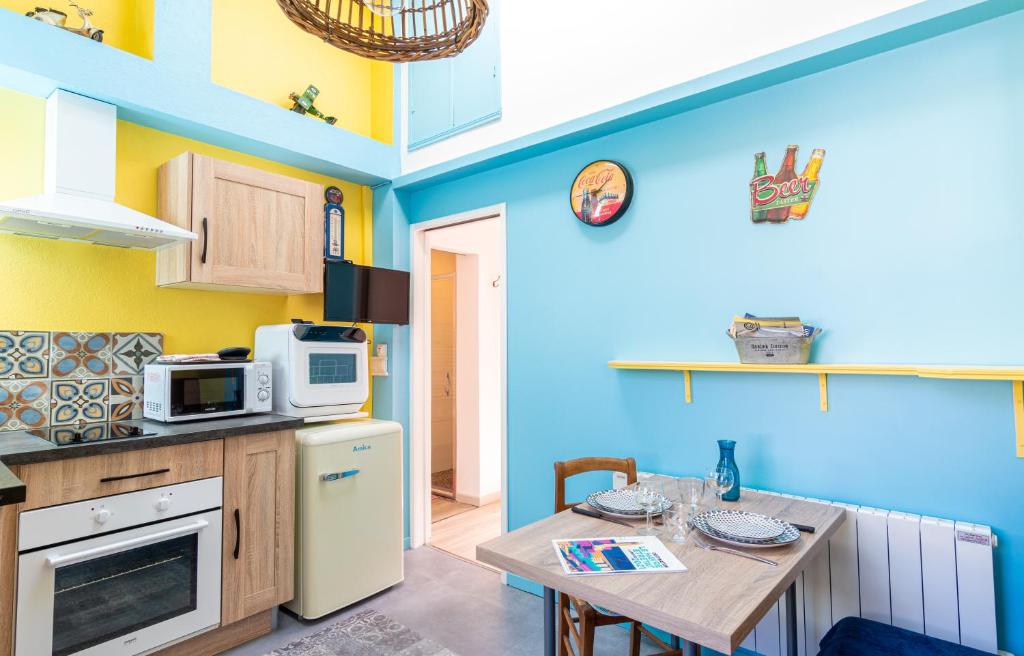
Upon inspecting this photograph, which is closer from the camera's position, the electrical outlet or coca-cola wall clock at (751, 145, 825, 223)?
coca-cola wall clock at (751, 145, 825, 223)

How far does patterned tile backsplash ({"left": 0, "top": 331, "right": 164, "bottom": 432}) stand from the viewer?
2.26 m

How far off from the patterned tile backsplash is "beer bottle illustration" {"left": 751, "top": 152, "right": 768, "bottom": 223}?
2890 millimetres

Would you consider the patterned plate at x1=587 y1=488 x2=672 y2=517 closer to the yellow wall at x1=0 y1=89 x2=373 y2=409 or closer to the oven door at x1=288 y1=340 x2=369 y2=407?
the oven door at x1=288 y1=340 x2=369 y2=407

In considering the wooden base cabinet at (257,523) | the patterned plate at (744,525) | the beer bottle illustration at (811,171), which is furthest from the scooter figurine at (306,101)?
the patterned plate at (744,525)

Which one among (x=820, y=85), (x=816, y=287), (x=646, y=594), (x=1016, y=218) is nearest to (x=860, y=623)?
(x=646, y=594)

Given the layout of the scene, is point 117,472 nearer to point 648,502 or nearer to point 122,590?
point 122,590

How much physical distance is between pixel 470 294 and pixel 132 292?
251cm

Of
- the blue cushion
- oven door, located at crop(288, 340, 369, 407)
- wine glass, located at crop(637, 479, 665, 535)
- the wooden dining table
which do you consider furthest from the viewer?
oven door, located at crop(288, 340, 369, 407)

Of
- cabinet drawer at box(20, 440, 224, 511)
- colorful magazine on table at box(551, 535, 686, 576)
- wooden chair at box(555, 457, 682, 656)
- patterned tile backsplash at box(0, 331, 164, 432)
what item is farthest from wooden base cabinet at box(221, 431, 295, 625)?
colorful magazine on table at box(551, 535, 686, 576)

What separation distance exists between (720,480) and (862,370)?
0.64m

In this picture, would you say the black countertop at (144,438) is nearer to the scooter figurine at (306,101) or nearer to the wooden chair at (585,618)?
the wooden chair at (585,618)

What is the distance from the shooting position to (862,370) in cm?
187

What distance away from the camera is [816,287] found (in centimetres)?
209

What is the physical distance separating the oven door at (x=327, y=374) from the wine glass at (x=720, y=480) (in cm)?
192
